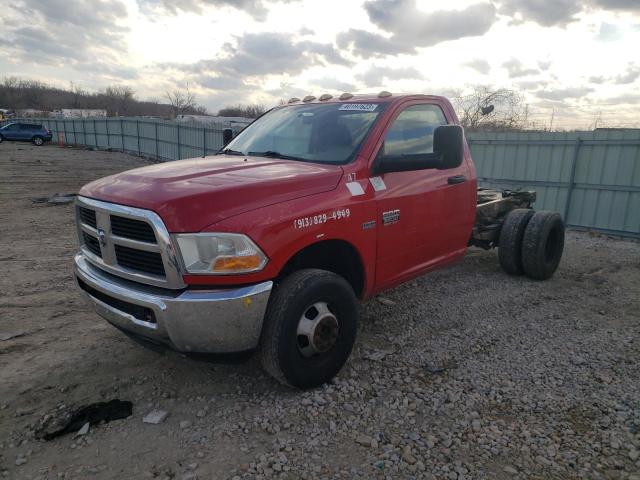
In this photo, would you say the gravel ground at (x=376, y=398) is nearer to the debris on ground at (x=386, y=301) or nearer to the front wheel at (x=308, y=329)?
the debris on ground at (x=386, y=301)

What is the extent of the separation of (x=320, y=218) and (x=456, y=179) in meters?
1.90

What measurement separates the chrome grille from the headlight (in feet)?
0.27

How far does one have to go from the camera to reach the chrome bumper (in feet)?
8.43

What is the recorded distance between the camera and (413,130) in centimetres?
402

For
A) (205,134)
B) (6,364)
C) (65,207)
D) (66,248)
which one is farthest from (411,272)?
(205,134)

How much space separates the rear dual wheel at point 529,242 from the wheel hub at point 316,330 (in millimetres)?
3325

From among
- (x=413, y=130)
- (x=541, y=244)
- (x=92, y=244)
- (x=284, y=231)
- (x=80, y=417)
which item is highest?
(x=413, y=130)

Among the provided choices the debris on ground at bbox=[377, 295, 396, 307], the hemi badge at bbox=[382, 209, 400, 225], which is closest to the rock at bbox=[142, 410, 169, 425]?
the hemi badge at bbox=[382, 209, 400, 225]

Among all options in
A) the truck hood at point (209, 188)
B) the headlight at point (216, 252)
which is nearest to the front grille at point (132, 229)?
the truck hood at point (209, 188)

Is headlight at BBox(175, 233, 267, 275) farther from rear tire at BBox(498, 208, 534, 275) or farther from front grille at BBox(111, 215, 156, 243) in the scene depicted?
rear tire at BBox(498, 208, 534, 275)

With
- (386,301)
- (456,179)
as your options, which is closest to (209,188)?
(456,179)

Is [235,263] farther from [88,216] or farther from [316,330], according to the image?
[88,216]

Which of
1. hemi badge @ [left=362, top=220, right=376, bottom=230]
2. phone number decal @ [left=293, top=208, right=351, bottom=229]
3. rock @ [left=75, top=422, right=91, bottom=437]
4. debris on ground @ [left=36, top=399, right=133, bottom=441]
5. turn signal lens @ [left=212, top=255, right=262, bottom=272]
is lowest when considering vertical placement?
debris on ground @ [left=36, top=399, right=133, bottom=441]

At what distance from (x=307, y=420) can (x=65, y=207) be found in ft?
31.7
